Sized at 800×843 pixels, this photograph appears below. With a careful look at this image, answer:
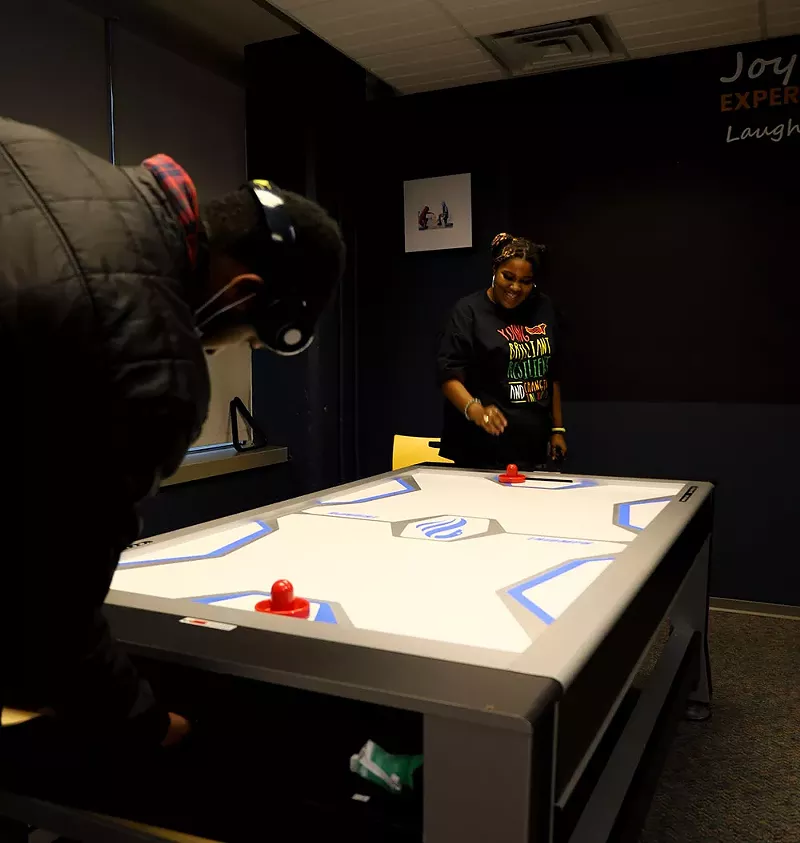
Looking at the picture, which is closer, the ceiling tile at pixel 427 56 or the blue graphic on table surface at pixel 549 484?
the blue graphic on table surface at pixel 549 484

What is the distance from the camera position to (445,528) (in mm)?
1696

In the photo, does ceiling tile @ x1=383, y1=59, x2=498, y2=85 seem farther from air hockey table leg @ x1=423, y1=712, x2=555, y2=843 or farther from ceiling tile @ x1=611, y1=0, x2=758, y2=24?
air hockey table leg @ x1=423, y1=712, x2=555, y2=843

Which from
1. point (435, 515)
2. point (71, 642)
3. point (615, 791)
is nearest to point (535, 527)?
point (435, 515)

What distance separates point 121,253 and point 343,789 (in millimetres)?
702

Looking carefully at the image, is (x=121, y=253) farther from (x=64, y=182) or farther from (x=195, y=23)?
(x=195, y=23)

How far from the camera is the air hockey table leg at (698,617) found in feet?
7.69

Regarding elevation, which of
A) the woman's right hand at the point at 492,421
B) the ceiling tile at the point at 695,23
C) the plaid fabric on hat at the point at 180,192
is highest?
the ceiling tile at the point at 695,23

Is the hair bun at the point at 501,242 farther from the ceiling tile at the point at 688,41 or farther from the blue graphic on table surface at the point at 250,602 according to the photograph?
the blue graphic on table surface at the point at 250,602

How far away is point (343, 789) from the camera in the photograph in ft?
3.27

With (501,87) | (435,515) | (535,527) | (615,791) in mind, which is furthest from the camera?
(501,87)

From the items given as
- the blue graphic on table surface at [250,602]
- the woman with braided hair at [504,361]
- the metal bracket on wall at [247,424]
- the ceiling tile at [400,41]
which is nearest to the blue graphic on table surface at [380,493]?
the woman with braided hair at [504,361]

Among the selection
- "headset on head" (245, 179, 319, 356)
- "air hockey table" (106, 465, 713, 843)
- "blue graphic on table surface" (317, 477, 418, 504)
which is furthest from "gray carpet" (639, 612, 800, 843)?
"headset on head" (245, 179, 319, 356)

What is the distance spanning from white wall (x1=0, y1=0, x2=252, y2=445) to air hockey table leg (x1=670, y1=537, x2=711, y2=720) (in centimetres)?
216

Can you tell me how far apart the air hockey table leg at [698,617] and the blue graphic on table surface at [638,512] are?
0.43m
